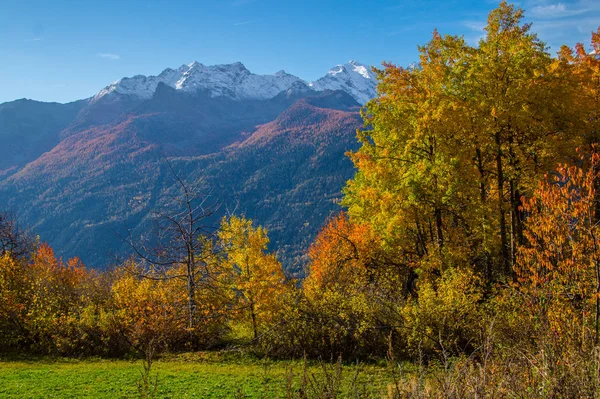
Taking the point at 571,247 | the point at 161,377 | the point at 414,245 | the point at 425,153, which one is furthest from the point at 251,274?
the point at 571,247

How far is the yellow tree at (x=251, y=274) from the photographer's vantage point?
1981cm

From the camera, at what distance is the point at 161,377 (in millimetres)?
14258

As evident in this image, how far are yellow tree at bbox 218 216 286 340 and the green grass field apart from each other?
2495 mm

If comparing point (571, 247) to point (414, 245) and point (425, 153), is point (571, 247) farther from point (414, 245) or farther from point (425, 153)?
point (414, 245)

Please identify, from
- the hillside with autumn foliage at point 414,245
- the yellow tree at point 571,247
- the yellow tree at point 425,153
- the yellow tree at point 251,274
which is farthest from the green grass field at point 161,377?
the yellow tree at point 425,153

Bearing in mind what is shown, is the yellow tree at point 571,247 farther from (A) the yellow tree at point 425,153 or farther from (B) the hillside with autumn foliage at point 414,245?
(A) the yellow tree at point 425,153

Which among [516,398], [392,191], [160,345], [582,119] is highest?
[582,119]

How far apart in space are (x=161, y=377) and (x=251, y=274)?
712cm

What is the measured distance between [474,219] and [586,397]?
14382 millimetres

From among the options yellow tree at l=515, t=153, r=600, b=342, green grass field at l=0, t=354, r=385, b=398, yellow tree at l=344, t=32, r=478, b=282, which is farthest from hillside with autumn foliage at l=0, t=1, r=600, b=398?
green grass field at l=0, t=354, r=385, b=398

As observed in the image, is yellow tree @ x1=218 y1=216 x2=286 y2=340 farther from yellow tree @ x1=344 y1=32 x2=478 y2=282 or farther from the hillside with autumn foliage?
yellow tree @ x1=344 y1=32 x2=478 y2=282

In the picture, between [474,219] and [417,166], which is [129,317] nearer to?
[417,166]

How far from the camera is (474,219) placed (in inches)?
714

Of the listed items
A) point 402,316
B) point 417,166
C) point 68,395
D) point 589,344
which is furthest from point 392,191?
point 68,395
